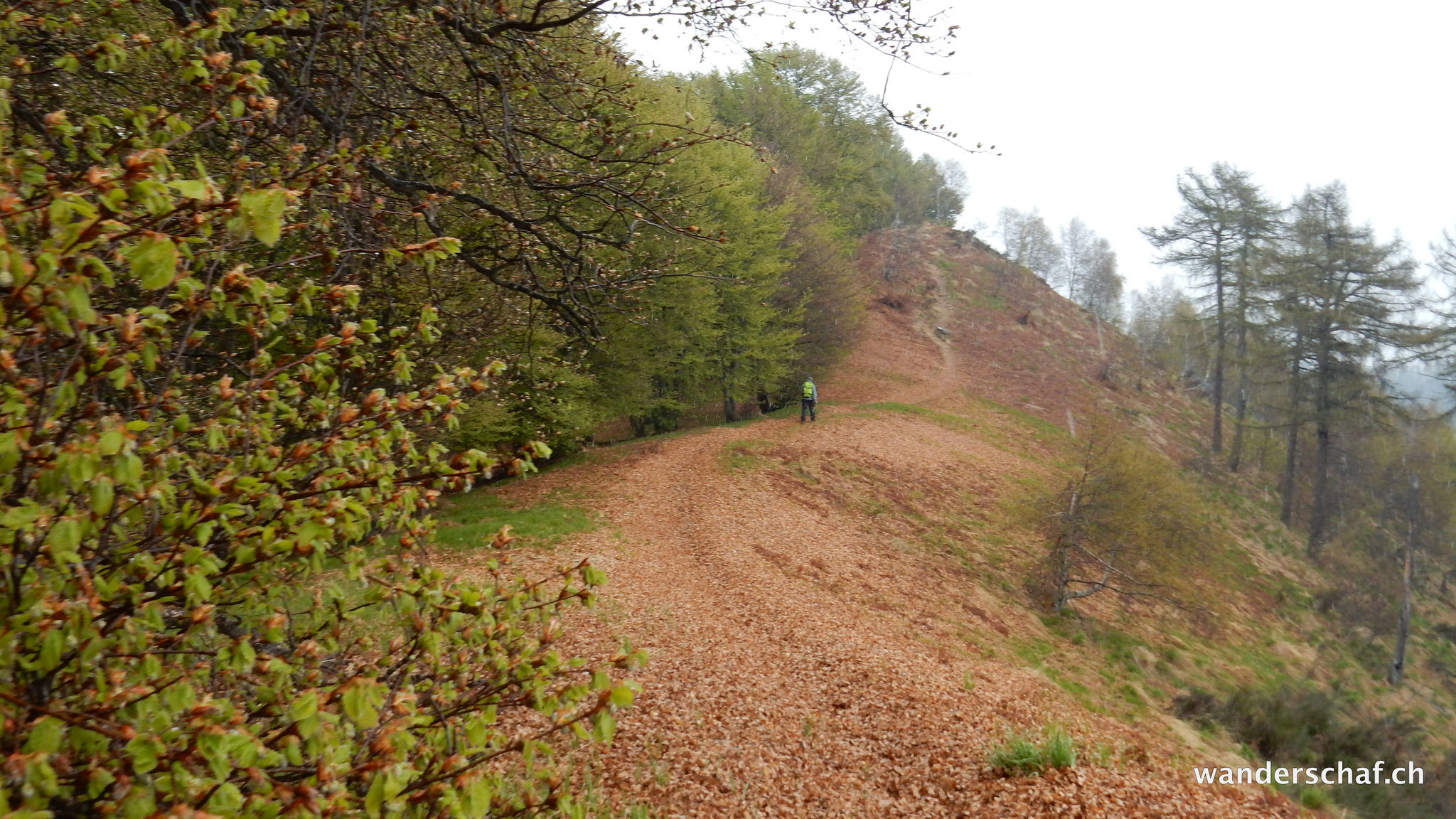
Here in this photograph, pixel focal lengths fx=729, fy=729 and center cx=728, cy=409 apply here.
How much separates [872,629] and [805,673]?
6.29 feet

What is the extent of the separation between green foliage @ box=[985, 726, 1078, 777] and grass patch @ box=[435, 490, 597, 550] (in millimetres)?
7299

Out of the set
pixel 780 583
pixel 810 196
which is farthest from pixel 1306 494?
pixel 780 583

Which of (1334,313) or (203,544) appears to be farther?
(1334,313)

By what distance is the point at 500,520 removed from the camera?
1217 cm

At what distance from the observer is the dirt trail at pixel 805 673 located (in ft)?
18.2

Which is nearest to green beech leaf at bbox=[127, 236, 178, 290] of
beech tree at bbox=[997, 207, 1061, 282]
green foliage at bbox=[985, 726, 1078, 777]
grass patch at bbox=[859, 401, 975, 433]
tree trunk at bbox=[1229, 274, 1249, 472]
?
green foliage at bbox=[985, 726, 1078, 777]

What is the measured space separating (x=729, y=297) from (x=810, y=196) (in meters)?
7.87

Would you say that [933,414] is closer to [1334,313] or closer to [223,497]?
[1334,313]

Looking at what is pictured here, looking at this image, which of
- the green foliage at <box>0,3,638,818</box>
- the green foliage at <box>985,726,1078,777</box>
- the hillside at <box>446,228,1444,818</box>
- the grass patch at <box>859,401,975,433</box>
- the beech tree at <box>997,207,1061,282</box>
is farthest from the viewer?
the beech tree at <box>997,207,1061,282</box>

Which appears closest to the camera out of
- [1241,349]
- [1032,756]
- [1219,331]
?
[1032,756]

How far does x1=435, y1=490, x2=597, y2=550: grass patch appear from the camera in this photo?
11148mm

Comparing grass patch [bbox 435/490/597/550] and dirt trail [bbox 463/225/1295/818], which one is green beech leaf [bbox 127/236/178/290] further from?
grass patch [bbox 435/490/597/550]

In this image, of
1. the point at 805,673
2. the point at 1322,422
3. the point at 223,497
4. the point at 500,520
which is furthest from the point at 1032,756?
the point at 1322,422

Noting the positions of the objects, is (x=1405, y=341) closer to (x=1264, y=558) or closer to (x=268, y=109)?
(x=1264, y=558)
